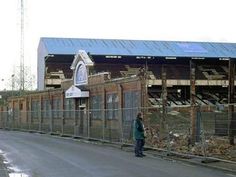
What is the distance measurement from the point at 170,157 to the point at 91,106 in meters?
25.4

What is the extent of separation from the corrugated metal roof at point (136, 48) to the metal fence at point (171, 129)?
119ft

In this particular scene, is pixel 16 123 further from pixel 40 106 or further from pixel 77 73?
pixel 77 73

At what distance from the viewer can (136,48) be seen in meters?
76.9

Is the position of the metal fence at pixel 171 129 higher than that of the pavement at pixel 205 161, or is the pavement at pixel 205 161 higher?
the metal fence at pixel 171 129

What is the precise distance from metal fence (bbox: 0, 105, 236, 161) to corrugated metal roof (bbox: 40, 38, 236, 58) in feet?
119

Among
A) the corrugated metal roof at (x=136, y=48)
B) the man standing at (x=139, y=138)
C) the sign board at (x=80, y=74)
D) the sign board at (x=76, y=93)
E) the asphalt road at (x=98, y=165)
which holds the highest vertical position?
the corrugated metal roof at (x=136, y=48)

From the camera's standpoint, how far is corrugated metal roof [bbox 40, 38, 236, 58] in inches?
2926

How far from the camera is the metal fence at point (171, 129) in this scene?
18.6 meters

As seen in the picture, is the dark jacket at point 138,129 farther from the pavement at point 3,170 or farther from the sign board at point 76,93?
the sign board at point 76,93

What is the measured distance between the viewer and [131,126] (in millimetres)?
25656

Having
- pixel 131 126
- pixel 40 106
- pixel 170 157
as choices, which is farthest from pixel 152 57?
pixel 170 157

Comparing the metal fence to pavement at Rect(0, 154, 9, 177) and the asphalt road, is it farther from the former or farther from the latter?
pavement at Rect(0, 154, 9, 177)

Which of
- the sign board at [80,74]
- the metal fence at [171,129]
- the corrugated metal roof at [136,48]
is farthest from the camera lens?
the corrugated metal roof at [136,48]

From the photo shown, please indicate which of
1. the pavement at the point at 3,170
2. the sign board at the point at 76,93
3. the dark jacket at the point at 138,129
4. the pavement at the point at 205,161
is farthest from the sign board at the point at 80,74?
Result: the pavement at the point at 3,170
